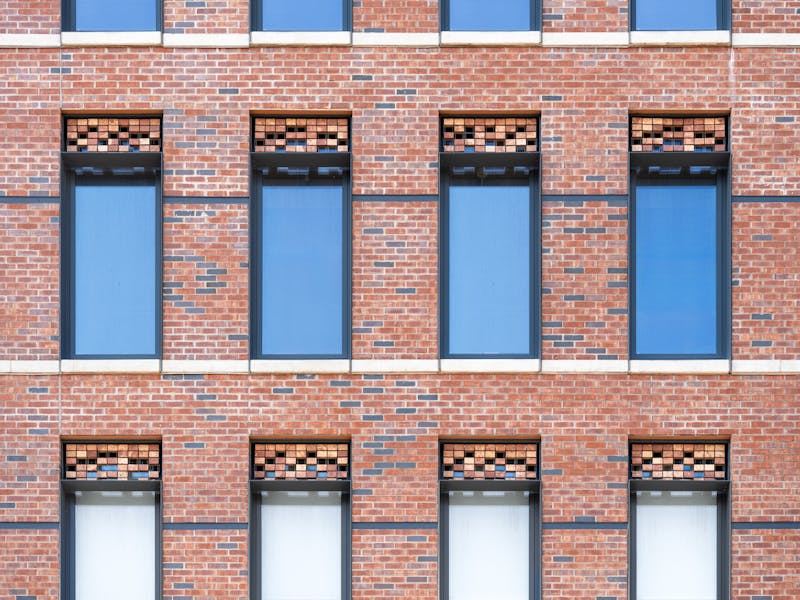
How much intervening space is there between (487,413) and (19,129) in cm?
521

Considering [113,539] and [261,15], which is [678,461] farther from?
[261,15]

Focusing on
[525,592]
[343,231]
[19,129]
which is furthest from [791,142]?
[19,129]

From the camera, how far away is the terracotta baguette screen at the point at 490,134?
927 centimetres

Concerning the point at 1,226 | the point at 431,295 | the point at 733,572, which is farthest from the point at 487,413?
the point at 1,226

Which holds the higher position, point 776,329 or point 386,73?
point 386,73

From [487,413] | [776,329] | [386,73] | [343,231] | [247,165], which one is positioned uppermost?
[386,73]

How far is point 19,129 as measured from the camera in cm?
913

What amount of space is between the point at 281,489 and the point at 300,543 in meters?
0.55

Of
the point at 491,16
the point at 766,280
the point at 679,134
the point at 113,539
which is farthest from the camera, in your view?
the point at 491,16

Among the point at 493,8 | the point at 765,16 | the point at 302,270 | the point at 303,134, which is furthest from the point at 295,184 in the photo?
the point at 765,16

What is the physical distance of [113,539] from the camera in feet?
30.0

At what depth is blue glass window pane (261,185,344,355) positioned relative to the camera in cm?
926

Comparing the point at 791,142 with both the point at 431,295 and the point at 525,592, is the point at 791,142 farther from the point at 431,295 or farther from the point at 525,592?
the point at 525,592

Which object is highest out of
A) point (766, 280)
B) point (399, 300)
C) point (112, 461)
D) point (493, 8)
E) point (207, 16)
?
point (493, 8)
